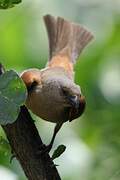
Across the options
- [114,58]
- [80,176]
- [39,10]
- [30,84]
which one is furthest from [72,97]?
[39,10]

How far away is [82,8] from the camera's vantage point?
3.50 m

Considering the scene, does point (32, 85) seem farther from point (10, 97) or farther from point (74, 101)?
point (10, 97)

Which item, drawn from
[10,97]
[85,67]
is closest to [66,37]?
[85,67]

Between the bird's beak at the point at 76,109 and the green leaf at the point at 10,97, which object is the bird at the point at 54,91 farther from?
the green leaf at the point at 10,97

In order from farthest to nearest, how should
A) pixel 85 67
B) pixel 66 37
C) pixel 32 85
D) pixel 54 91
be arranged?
pixel 66 37 → pixel 85 67 → pixel 54 91 → pixel 32 85

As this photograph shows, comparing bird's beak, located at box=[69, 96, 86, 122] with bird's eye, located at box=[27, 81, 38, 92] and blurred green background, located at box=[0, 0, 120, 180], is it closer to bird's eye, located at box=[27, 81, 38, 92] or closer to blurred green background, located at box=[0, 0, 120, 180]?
bird's eye, located at box=[27, 81, 38, 92]

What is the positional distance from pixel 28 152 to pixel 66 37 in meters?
2.20

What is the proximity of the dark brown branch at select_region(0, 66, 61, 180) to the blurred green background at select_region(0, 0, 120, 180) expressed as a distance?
34.2 inches

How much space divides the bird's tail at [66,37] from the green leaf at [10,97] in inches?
82.5

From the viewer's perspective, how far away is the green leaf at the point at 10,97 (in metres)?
1.45

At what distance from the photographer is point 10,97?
57.9 inches

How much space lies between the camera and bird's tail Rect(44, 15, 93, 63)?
3697 millimetres

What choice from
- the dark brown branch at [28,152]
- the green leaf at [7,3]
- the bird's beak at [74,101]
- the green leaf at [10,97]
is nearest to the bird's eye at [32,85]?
the bird's beak at [74,101]

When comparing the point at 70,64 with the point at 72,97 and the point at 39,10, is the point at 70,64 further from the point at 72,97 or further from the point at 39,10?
the point at 72,97
